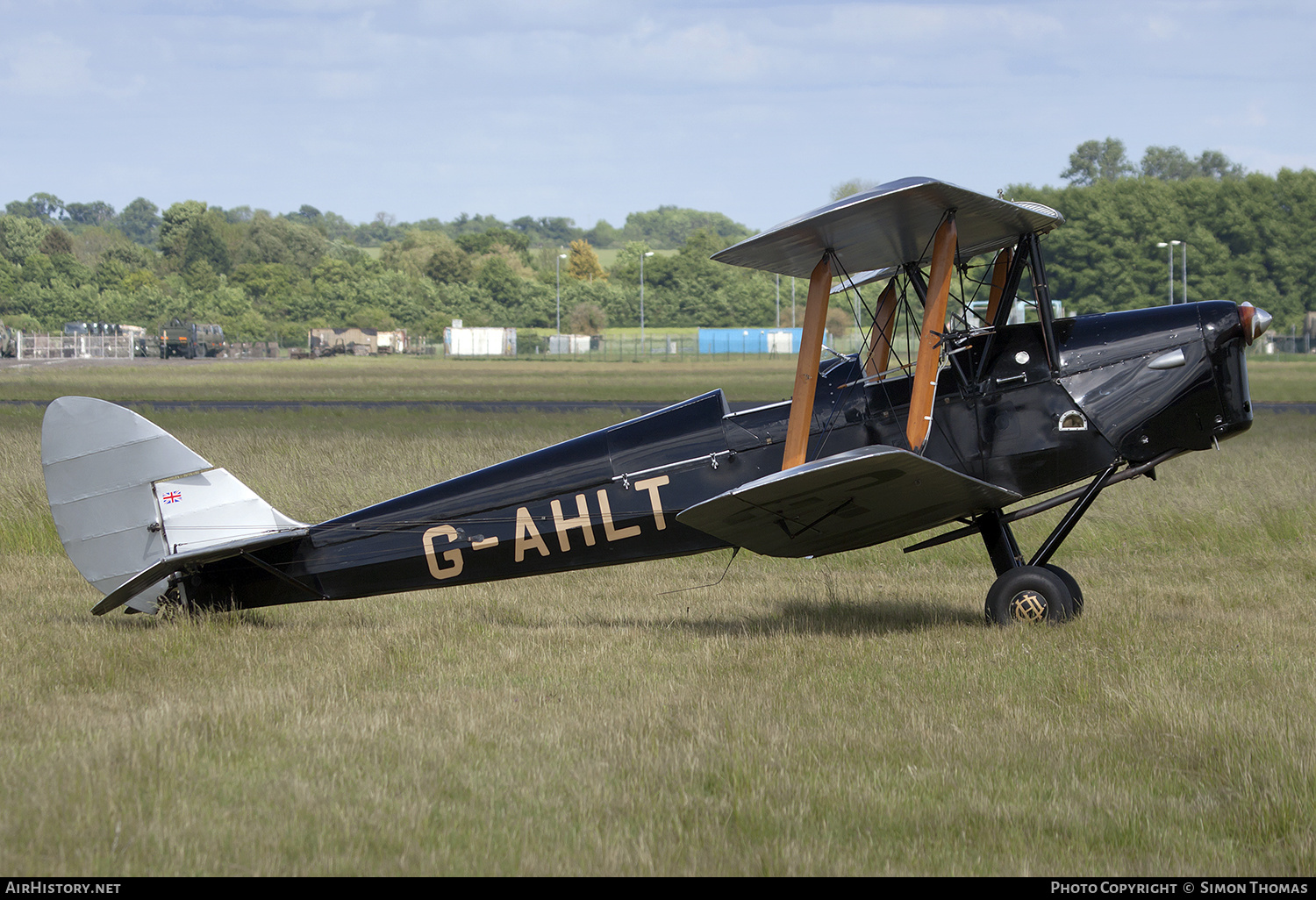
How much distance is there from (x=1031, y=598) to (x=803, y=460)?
71.1 inches

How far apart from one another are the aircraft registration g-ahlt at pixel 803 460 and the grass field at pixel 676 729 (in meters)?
0.52

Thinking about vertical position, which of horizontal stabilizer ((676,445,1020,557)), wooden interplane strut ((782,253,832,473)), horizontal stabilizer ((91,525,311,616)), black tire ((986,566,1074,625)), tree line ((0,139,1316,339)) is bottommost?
black tire ((986,566,1074,625))

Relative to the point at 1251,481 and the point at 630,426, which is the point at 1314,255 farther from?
the point at 630,426

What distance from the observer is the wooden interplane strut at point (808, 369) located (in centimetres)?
694

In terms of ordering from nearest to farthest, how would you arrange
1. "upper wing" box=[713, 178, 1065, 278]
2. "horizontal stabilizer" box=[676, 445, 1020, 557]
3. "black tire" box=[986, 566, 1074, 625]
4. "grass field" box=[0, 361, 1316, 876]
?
1. "grass field" box=[0, 361, 1316, 876]
2. "horizontal stabilizer" box=[676, 445, 1020, 557]
3. "upper wing" box=[713, 178, 1065, 278]
4. "black tire" box=[986, 566, 1074, 625]

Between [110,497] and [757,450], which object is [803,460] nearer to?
[757,450]

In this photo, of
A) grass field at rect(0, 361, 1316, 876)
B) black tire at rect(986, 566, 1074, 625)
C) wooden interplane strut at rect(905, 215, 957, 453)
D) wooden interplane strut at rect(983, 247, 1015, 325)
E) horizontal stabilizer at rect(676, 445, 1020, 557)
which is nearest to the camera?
grass field at rect(0, 361, 1316, 876)

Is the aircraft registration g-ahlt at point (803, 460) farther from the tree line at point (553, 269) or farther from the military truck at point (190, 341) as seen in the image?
the military truck at point (190, 341)

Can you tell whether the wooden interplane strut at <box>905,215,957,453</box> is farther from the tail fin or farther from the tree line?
the tree line

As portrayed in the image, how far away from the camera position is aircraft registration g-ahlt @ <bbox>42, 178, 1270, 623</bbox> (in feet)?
23.0

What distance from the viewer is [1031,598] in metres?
7.15

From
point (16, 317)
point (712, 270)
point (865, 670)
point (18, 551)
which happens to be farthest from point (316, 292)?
point (865, 670)

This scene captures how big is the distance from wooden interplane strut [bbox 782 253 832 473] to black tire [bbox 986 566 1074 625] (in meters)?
1.66

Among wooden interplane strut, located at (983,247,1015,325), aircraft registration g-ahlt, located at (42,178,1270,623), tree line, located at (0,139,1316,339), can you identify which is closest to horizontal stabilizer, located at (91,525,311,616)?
aircraft registration g-ahlt, located at (42,178,1270,623)
